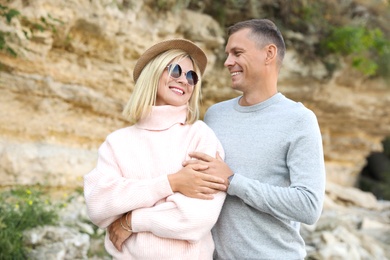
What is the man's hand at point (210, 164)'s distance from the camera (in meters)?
2.05

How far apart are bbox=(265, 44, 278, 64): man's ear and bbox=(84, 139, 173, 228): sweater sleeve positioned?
3.11 feet

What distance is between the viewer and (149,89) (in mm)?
2221

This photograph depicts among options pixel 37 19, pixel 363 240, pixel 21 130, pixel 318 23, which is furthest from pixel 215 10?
pixel 363 240

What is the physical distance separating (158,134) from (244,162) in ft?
1.56

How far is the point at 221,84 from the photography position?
24.9 feet

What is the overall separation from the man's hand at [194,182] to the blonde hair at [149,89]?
334 millimetres

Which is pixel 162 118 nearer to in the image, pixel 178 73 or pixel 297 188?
pixel 178 73

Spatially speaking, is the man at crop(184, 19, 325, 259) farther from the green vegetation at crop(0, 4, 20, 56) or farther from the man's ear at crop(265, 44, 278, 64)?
the green vegetation at crop(0, 4, 20, 56)

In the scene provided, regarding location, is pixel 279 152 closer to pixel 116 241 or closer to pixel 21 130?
pixel 116 241

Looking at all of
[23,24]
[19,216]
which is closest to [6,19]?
[23,24]

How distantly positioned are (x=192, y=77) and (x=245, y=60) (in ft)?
1.08

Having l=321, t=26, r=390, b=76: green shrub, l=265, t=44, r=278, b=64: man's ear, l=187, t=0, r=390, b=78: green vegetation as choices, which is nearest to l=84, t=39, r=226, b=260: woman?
l=265, t=44, r=278, b=64: man's ear

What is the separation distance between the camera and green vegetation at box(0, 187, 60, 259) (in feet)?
12.7

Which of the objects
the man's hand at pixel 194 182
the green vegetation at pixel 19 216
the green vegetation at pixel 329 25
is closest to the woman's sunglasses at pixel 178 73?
the man's hand at pixel 194 182
